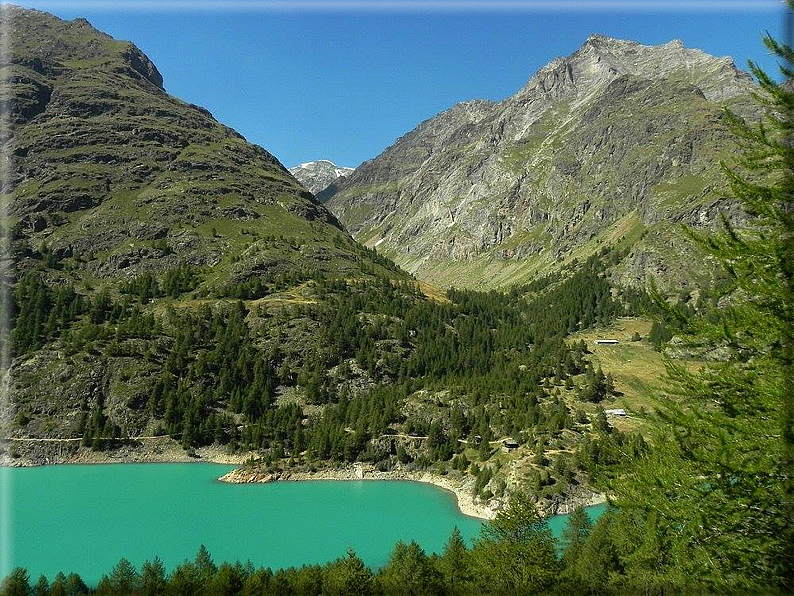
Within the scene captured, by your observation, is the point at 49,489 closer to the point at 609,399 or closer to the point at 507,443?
the point at 507,443

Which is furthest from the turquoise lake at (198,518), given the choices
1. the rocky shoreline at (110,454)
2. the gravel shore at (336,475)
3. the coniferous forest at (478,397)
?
the coniferous forest at (478,397)

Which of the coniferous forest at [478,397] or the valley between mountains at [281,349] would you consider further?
the valley between mountains at [281,349]

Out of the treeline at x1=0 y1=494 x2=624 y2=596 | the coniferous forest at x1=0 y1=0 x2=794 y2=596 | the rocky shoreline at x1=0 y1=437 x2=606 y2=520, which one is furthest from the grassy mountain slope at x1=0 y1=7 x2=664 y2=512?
the treeline at x1=0 y1=494 x2=624 y2=596

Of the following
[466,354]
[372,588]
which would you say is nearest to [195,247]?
[466,354]

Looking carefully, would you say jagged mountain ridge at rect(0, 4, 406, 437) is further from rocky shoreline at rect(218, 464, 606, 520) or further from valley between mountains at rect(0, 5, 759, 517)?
rocky shoreline at rect(218, 464, 606, 520)

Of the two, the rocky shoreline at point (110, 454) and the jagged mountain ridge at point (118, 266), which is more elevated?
the jagged mountain ridge at point (118, 266)

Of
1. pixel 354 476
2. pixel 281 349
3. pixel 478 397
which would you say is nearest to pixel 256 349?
pixel 281 349

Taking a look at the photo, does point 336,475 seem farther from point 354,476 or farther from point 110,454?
point 110,454

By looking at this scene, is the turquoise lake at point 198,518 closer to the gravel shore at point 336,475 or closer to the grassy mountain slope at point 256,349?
the gravel shore at point 336,475
